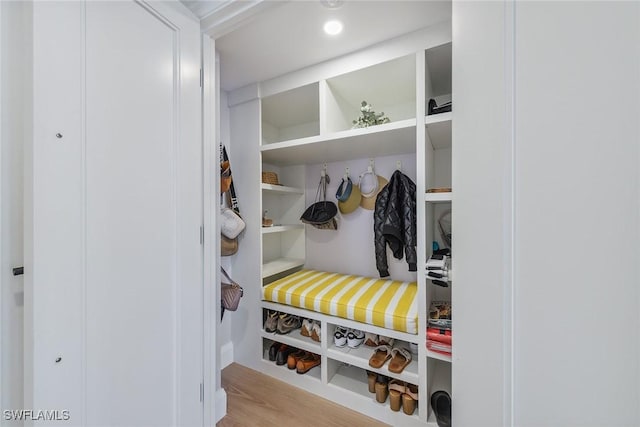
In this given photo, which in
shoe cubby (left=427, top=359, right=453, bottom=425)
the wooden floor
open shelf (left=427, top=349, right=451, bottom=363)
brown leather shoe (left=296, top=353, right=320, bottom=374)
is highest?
open shelf (left=427, top=349, right=451, bottom=363)

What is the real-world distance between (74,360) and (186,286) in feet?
1.32

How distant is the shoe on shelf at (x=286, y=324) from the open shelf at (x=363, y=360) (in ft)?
1.10

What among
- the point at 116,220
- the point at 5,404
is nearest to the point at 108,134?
the point at 116,220

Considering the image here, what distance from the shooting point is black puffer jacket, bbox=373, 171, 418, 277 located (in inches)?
58.7

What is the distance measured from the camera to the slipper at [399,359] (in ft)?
4.28

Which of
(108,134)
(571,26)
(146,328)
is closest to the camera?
(571,26)

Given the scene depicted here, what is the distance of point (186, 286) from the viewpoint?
1062mm

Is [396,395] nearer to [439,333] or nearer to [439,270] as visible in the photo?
[439,333]

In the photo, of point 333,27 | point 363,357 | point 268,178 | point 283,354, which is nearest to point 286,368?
point 283,354

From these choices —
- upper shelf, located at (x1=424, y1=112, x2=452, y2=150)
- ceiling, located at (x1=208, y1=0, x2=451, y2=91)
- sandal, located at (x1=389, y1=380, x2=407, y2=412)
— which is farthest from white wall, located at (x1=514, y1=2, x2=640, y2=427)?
sandal, located at (x1=389, y1=380, x2=407, y2=412)

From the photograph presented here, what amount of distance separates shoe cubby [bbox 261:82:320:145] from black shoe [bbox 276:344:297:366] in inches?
68.0

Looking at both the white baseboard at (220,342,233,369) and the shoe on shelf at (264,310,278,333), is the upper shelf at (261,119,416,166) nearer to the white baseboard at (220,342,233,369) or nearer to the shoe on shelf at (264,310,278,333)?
the shoe on shelf at (264,310,278,333)

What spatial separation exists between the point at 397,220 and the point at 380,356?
84 centimetres

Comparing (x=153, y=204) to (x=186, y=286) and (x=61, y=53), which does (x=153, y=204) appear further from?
(x=61, y=53)
